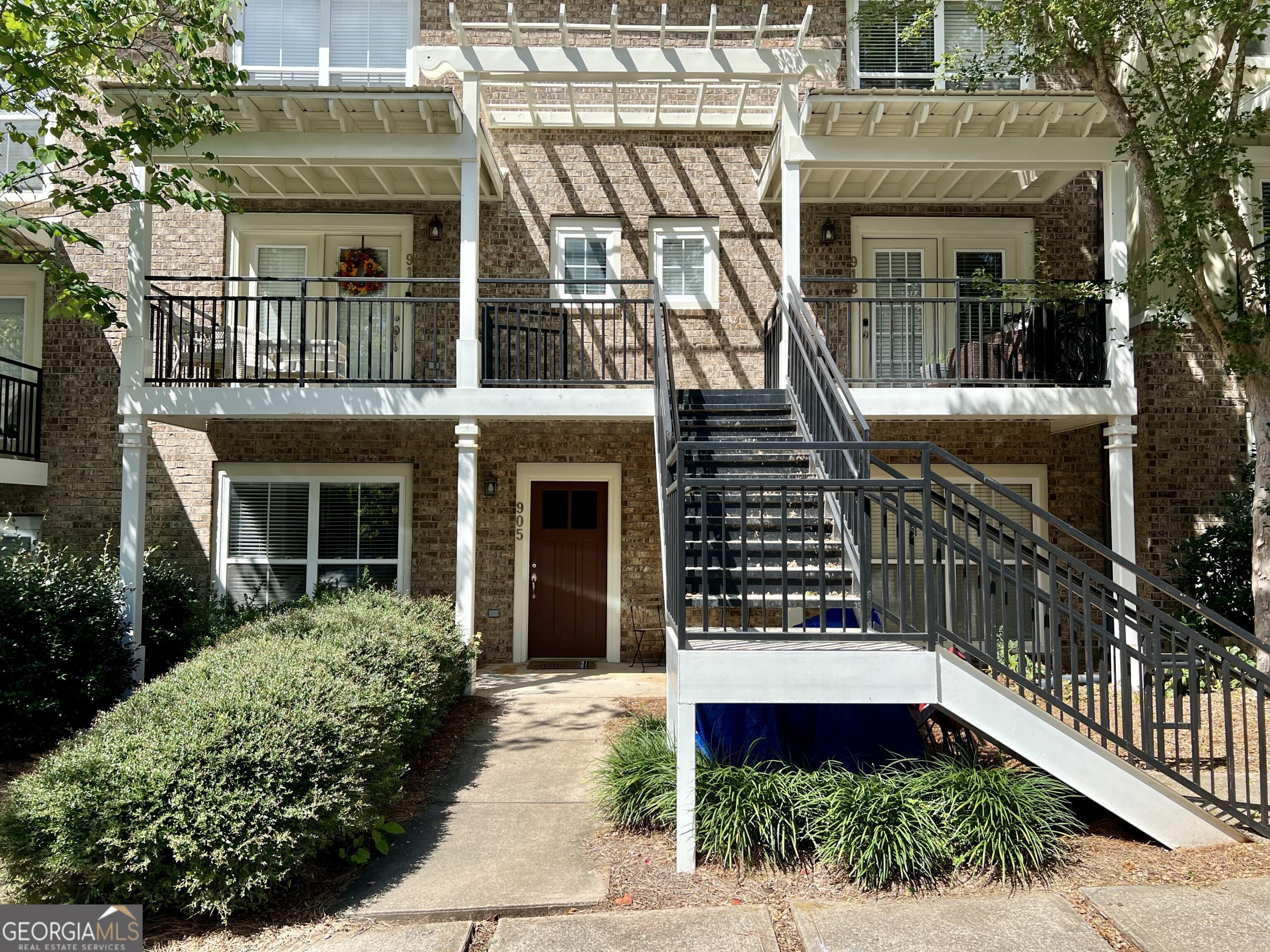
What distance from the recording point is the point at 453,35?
10656 mm

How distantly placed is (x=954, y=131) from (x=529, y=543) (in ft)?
20.8

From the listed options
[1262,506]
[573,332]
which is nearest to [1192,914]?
[1262,506]

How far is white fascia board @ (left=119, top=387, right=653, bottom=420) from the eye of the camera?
8.62 m

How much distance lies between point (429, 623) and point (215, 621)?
2492mm

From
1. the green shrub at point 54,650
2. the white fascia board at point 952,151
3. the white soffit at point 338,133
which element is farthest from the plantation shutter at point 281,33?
the green shrub at point 54,650

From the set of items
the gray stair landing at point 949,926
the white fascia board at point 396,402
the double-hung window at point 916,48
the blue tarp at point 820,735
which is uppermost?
the double-hung window at point 916,48

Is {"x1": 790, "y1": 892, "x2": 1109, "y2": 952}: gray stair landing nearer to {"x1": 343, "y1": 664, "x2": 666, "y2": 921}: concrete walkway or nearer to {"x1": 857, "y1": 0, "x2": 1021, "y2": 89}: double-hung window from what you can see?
{"x1": 343, "y1": 664, "x2": 666, "y2": 921}: concrete walkway

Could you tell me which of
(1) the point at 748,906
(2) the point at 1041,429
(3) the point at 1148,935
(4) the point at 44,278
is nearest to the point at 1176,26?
(2) the point at 1041,429

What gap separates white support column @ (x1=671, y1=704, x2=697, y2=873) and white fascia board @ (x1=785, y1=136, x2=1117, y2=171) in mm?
6202

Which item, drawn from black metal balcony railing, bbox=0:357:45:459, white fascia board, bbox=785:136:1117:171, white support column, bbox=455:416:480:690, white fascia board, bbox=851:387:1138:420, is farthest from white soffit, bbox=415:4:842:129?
black metal balcony railing, bbox=0:357:45:459

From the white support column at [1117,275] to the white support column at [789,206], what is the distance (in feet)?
9.95

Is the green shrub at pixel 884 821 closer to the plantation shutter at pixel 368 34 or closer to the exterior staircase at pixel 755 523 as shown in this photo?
the exterior staircase at pixel 755 523

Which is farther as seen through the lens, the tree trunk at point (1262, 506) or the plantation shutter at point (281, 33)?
the plantation shutter at point (281, 33)

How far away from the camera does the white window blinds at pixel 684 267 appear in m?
10.7
